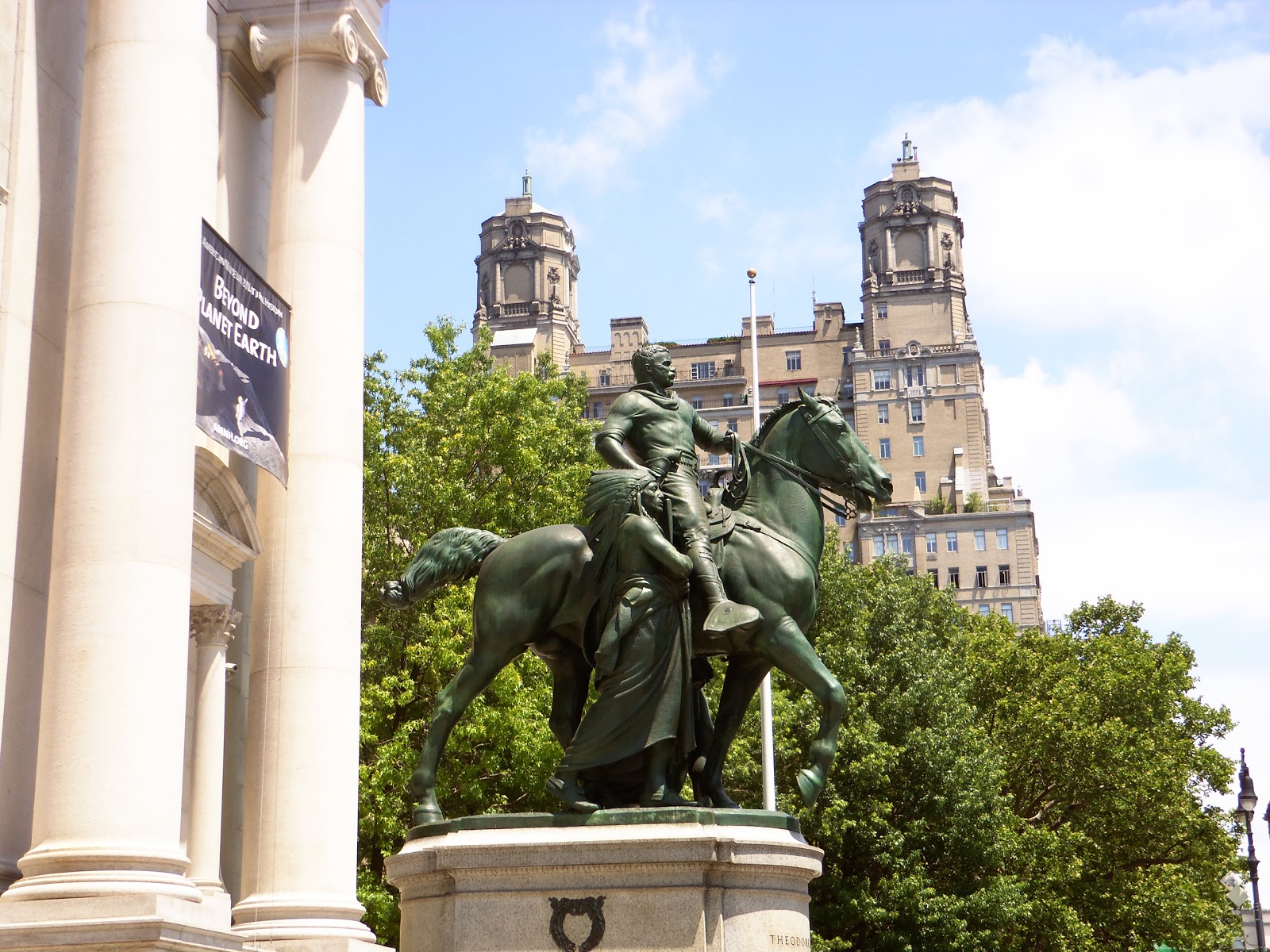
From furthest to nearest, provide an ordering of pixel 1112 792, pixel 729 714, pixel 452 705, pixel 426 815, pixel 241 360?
pixel 1112 792
pixel 241 360
pixel 452 705
pixel 729 714
pixel 426 815

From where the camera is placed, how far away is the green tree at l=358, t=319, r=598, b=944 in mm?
33281

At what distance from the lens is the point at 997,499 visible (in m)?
156

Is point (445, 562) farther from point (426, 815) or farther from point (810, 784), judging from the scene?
point (810, 784)

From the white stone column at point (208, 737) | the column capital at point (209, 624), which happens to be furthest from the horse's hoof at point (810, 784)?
the column capital at point (209, 624)

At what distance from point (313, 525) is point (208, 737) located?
3.12m

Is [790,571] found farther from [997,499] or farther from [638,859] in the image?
[997,499]

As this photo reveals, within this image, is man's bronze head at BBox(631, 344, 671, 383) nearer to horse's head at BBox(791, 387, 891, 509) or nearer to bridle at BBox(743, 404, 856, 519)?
bridle at BBox(743, 404, 856, 519)

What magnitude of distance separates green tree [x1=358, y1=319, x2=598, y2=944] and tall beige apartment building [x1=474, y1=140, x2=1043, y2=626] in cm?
10022

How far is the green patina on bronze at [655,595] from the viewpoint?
13789mm

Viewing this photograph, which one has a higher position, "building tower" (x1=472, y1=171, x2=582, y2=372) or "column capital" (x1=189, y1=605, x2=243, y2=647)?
"building tower" (x1=472, y1=171, x2=582, y2=372)

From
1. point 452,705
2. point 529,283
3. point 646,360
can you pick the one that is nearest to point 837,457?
point 646,360

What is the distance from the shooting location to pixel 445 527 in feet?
128

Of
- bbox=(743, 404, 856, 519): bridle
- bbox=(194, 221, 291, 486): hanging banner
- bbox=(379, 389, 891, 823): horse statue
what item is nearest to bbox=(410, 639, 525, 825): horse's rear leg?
bbox=(379, 389, 891, 823): horse statue

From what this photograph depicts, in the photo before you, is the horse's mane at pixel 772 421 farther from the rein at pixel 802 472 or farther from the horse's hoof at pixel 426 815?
the horse's hoof at pixel 426 815
